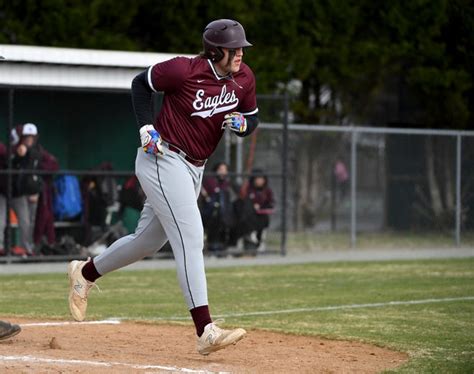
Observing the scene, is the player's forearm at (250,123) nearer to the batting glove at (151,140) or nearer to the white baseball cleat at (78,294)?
the batting glove at (151,140)

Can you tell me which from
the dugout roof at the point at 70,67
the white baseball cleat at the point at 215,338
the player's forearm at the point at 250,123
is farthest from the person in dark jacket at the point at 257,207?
the white baseball cleat at the point at 215,338

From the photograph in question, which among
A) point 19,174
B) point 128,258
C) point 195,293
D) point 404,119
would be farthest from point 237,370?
point 404,119

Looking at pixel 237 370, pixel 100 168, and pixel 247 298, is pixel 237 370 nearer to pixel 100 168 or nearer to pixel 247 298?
pixel 247 298

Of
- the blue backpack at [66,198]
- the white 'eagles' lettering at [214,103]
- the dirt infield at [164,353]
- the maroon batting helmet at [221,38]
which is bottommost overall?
the dirt infield at [164,353]

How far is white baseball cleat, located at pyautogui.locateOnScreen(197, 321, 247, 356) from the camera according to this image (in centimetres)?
701

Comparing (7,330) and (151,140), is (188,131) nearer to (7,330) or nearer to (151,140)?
(151,140)

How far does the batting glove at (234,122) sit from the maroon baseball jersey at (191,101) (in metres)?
0.04

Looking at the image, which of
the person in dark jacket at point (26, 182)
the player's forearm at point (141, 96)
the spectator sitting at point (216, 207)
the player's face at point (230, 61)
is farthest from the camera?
the spectator sitting at point (216, 207)

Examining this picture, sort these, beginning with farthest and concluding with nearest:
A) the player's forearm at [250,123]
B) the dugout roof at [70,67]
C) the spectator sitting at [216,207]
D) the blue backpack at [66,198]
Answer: the spectator sitting at [216,207]
the blue backpack at [66,198]
the dugout roof at [70,67]
the player's forearm at [250,123]

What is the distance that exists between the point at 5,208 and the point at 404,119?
463 inches

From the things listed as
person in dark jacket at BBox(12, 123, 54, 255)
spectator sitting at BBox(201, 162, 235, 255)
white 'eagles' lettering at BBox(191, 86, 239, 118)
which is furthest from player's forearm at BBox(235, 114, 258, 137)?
spectator sitting at BBox(201, 162, 235, 255)

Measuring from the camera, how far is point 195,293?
7.21 meters

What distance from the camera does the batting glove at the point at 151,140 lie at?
283 inches

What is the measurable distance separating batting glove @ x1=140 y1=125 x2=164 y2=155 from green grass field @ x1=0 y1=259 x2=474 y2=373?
2109 mm
